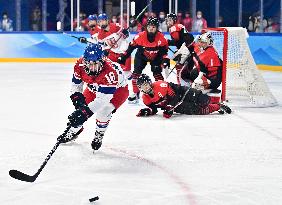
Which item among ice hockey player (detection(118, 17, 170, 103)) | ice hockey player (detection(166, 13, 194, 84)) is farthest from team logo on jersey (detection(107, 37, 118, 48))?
ice hockey player (detection(166, 13, 194, 84))

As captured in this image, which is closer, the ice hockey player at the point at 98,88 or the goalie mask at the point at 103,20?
the ice hockey player at the point at 98,88

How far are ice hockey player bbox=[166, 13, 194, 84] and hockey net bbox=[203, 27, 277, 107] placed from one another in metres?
0.36

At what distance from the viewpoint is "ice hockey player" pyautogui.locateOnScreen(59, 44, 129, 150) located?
11.9 ft

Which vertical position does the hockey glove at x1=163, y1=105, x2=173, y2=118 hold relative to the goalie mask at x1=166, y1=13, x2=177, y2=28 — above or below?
below

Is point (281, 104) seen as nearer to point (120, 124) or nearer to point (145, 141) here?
point (120, 124)

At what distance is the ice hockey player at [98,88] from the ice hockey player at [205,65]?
8.01ft

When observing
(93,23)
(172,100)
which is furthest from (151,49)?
(93,23)

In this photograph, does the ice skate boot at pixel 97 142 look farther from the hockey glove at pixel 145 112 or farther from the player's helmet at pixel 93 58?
the hockey glove at pixel 145 112

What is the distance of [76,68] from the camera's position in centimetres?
409

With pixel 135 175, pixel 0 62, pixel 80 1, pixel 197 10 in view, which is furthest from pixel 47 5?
pixel 135 175

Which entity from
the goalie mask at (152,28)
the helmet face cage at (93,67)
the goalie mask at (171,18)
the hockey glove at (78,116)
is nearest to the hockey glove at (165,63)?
the goalie mask at (152,28)

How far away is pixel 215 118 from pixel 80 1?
8.56 metres

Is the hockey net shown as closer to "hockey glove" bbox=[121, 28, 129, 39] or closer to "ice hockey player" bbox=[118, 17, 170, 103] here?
"ice hockey player" bbox=[118, 17, 170, 103]

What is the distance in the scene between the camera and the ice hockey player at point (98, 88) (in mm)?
3639
